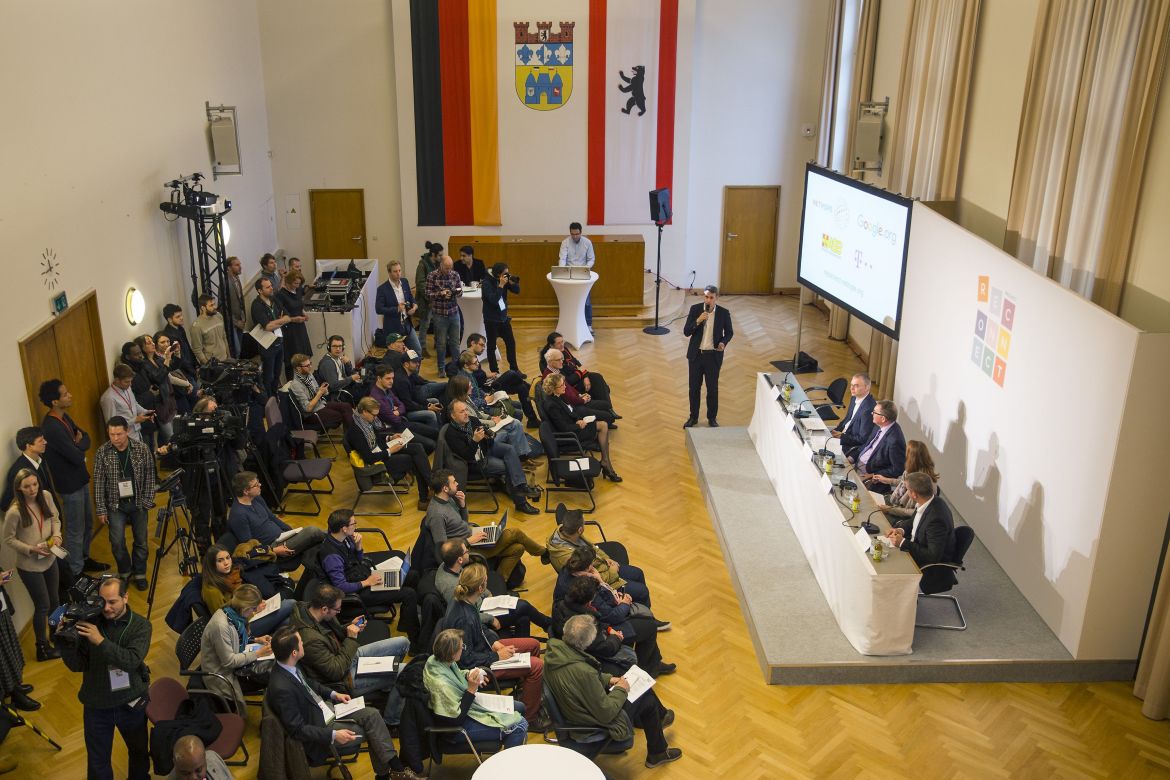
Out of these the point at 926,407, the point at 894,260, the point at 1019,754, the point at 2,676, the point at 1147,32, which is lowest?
the point at 1019,754

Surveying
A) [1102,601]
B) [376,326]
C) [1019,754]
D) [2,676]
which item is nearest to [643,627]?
[1019,754]

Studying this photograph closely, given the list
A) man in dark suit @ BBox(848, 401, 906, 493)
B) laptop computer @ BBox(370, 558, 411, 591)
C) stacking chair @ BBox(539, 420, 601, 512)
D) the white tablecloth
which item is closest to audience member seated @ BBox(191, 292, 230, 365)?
stacking chair @ BBox(539, 420, 601, 512)

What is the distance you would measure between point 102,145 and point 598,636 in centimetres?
632

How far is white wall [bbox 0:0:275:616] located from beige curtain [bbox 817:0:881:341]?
811 centimetres

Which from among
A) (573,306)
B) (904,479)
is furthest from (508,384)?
(904,479)

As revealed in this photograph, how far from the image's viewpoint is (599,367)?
41.3 feet

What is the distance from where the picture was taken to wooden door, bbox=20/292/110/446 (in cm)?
749

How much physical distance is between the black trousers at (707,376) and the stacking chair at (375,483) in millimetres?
3085

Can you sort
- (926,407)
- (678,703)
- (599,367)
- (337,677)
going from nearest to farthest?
1. (337,677)
2. (678,703)
3. (926,407)
4. (599,367)

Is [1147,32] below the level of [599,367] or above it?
above

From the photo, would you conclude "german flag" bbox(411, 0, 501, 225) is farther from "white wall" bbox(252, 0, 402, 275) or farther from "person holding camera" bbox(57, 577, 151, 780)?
"person holding camera" bbox(57, 577, 151, 780)

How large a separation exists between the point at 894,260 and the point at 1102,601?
4.23 m

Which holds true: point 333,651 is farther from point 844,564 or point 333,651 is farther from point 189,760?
point 844,564

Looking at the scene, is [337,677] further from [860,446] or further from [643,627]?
[860,446]
